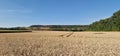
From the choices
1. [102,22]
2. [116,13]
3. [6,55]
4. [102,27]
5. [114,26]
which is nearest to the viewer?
[6,55]

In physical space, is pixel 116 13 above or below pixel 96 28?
above

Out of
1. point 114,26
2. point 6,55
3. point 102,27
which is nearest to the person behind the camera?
point 6,55

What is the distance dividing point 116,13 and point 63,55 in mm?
159800

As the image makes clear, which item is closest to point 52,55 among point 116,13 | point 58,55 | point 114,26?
point 58,55

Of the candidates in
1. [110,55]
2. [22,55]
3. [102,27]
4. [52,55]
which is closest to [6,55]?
[22,55]

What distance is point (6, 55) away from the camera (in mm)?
12719

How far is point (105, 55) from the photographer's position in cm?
1314

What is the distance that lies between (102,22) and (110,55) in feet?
461

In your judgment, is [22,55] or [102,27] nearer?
[22,55]

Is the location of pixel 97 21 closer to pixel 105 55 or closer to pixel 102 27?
pixel 102 27

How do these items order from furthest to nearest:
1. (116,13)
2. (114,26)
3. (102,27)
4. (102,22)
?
(116,13) < (102,22) < (102,27) < (114,26)

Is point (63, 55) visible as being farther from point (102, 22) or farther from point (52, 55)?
point (102, 22)

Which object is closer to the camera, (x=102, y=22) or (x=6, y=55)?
(x=6, y=55)

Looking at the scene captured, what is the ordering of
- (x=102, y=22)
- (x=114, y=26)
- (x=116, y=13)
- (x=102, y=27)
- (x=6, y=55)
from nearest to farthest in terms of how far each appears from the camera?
(x=6, y=55) < (x=114, y=26) < (x=102, y=27) < (x=102, y=22) < (x=116, y=13)
